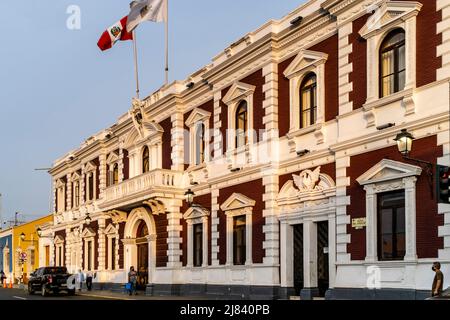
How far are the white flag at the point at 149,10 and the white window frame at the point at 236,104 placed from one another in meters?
8.91

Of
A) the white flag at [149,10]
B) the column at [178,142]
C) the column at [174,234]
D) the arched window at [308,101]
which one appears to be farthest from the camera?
the white flag at [149,10]

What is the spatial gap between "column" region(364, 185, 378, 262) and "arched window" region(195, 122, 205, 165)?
40.9 feet

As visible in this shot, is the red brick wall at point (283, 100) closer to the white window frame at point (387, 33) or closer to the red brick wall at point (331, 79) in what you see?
the red brick wall at point (331, 79)

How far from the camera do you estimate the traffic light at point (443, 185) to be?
1437 centimetres

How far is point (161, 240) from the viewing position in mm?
33562

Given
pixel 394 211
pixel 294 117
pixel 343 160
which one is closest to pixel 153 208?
pixel 294 117

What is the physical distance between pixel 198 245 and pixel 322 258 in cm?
937

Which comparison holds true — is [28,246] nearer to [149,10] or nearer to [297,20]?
[149,10]

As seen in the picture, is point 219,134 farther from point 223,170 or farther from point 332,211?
point 332,211

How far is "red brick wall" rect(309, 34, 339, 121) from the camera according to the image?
2195 centimetres

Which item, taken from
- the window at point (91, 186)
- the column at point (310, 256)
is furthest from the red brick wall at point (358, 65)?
the window at point (91, 186)

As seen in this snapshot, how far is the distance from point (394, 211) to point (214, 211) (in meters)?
11.6

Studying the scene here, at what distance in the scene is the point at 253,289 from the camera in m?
25.5

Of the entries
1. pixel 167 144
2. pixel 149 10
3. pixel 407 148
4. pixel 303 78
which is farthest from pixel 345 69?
pixel 149 10
